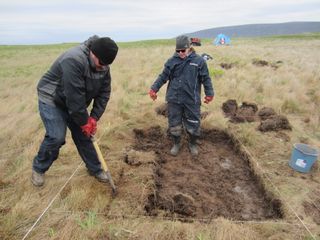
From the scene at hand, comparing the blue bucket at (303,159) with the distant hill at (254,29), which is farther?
the distant hill at (254,29)

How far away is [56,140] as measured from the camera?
3611 mm

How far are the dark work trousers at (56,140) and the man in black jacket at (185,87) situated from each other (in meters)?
1.60

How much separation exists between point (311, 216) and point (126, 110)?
4.78 meters

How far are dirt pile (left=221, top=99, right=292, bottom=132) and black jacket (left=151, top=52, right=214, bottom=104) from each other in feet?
5.75

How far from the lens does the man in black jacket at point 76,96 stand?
3258mm

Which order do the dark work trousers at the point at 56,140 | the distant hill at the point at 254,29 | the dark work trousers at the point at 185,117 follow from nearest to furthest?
the dark work trousers at the point at 56,140
the dark work trousers at the point at 185,117
the distant hill at the point at 254,29

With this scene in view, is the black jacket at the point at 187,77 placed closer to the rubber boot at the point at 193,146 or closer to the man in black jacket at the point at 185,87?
the man in black jacket at the point at 185,87

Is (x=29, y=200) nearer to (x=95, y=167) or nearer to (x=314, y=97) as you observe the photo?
(x=95, y=167)

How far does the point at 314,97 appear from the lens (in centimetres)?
841

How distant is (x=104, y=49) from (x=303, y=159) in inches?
129

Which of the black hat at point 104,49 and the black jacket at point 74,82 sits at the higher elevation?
the black hat at point 104,49

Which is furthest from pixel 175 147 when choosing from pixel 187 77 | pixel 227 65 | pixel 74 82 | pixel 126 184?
pixel 227 65

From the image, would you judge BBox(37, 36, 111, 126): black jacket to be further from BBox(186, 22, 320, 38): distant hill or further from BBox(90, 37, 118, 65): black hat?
BBox(186, 22, 320, 38): distant hill

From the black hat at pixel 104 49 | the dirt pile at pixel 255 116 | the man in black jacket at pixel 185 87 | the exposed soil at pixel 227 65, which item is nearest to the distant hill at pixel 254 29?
the exposed soil at pixel 227 65
